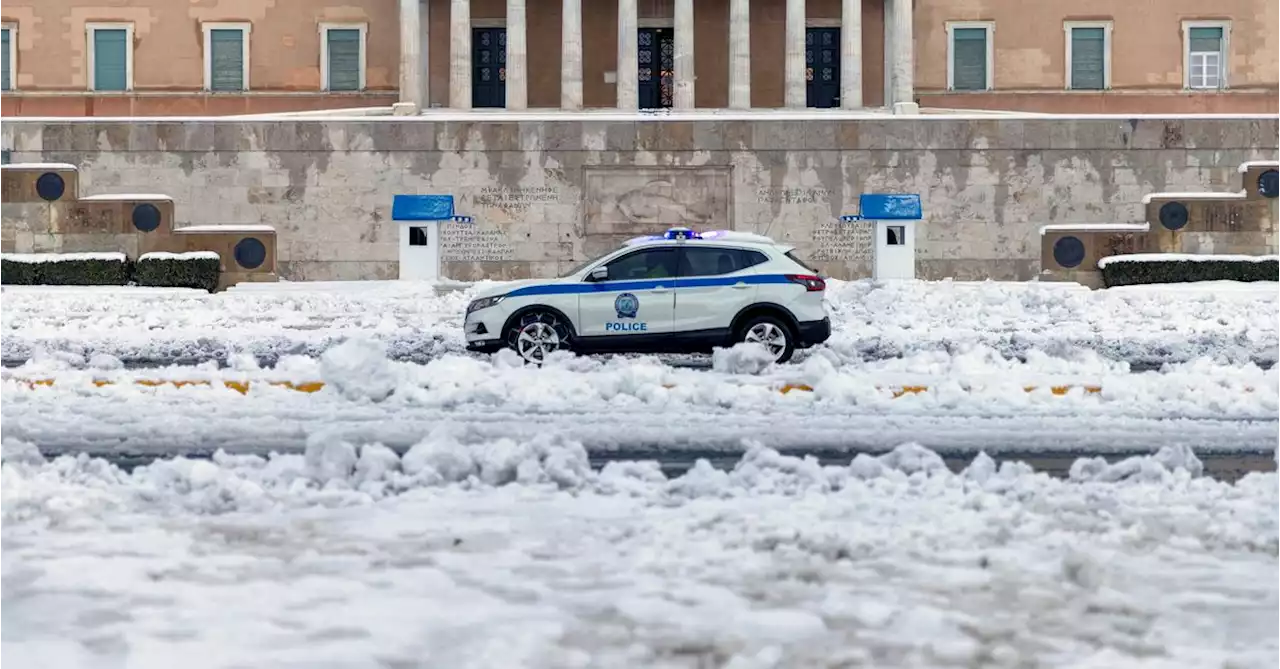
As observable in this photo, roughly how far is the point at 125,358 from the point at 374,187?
58.6ft

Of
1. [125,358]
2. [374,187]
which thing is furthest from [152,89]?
[125,358]

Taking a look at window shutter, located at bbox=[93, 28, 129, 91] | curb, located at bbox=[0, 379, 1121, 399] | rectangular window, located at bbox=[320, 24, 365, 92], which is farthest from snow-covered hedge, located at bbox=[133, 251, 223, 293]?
window shutter, located at bbox=[93, 28, 129, 91]

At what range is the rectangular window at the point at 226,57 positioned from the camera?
50.7 meters

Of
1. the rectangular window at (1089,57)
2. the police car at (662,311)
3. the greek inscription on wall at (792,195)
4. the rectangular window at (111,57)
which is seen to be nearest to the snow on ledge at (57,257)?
the greek inscription on wall at (792,195)

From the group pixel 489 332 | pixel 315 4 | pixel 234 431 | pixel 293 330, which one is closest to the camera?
pixel 234 431

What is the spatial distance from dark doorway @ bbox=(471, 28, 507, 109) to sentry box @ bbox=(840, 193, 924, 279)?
69.3 ft

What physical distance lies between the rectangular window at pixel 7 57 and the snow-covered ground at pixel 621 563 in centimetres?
4568

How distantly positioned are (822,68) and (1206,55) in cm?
1272

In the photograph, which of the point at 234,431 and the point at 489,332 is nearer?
the point at 234,431

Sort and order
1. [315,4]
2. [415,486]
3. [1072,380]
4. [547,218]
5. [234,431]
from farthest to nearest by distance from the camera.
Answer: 1. [315,4]
2. [547,218]
3. [1072,380]
4. [234,431]
5. [415,486]

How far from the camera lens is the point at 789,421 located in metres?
12.0

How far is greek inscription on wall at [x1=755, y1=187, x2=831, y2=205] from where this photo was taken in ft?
116

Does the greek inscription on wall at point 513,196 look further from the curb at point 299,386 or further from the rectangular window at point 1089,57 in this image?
the rectangular window at point 1089,57

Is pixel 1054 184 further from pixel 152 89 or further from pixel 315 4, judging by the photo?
pixel 152 89
